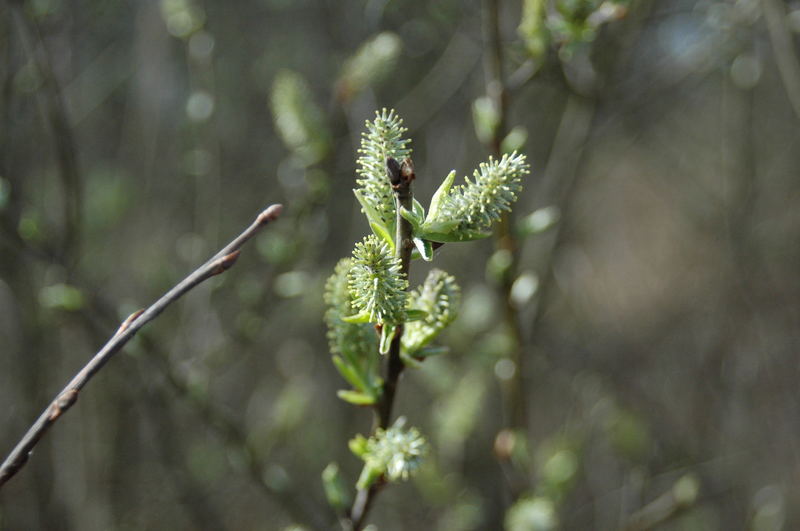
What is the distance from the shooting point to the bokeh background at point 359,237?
1667 mm

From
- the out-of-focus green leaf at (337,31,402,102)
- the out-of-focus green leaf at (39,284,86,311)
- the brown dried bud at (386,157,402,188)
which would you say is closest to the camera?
the brown dried bud at (386,157,402,188)

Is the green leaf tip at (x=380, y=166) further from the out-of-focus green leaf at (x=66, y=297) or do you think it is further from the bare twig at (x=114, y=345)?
the out-of-focus green leaf at (x=66, y=297)

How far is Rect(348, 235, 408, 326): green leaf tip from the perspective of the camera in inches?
29.2

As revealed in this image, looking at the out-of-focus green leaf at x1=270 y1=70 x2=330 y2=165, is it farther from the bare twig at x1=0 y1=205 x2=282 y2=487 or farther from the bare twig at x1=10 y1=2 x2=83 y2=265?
the bare twig at x1=0 y1=205 x2=282 y2=487

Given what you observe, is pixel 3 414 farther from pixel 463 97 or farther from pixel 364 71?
pixel 463 97

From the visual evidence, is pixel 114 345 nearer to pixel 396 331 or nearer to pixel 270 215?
pixel 270 215

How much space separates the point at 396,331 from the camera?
87 cm

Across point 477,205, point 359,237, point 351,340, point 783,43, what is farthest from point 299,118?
point 359,237

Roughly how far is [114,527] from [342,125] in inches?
57.1

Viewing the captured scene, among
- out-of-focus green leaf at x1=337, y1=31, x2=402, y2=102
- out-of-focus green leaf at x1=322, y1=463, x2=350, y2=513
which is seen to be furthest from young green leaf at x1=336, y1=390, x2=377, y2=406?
out-of-focus green leaf at x1=337, y1=31, x2=402, y2=102

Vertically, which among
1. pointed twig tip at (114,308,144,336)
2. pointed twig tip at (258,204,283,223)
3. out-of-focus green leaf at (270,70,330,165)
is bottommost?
pointed twig tip at (114,308,144,336)

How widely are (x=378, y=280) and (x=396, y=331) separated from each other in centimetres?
14

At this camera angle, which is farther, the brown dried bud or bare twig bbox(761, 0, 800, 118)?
bare twig bbox(761, 0, 800, 118)

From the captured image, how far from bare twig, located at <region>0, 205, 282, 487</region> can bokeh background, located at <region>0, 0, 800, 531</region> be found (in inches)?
27.3
